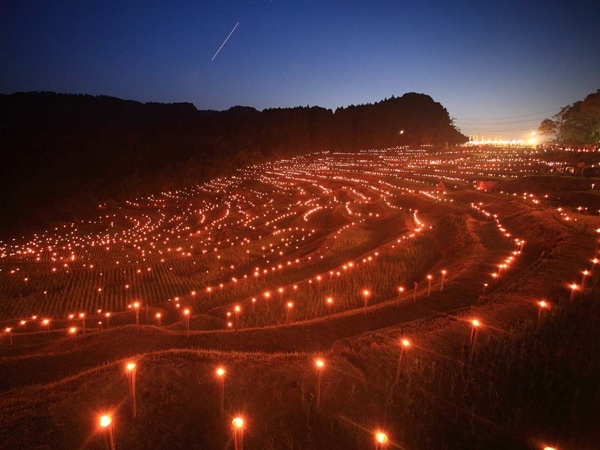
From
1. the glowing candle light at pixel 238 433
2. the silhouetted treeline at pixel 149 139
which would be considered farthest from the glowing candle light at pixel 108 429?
the silhouetted treeline at pixel 149 139

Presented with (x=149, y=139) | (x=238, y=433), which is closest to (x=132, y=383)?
(x=238, y=433)

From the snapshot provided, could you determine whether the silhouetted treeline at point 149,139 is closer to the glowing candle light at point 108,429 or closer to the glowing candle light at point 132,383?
the glowing candle light at point 132,383

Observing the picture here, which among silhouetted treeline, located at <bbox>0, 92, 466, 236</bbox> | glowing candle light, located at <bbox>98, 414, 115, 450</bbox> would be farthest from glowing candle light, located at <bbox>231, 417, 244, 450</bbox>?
silhouetted treeline, located at <bbox>0, 92, 466, 236</bbox>

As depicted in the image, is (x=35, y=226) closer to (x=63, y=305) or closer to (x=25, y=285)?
(x=25, y=285)

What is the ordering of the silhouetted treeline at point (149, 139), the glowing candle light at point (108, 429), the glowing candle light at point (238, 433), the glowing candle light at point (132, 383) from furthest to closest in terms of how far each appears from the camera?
the silhouetted treeline at point (149, 139)
the glowing candle light at point (132, 383)
the glowing candle light at point (238, 433)
the glowing candle light at point (108, 429)

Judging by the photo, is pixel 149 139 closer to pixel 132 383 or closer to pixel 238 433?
pixel 132 383

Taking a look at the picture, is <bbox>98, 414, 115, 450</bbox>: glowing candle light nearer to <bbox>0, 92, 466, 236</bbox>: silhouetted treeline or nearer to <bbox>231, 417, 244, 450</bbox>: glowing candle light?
<bbox>231, 417, 244, 450</bbox>: glowing candle light

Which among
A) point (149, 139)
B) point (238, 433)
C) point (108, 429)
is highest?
point (149, 139)

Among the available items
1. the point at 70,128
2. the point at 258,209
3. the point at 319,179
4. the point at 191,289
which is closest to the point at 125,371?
the point at 191,289
